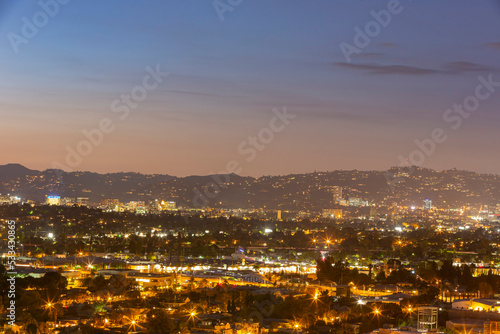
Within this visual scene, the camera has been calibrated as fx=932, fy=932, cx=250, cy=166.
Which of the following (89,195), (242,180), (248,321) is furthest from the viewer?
(242,180)

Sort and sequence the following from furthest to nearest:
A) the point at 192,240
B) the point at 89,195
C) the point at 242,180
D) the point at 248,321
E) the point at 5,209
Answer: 1. the point at 242,180
2. the point at 89,195
3. the point at 5,209
4. the point at 192,240
5. the point at 248,321

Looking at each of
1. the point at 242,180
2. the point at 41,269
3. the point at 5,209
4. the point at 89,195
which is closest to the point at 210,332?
the point at 41,269

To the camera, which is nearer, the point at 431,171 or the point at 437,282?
the point at 437,282

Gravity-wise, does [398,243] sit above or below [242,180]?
below

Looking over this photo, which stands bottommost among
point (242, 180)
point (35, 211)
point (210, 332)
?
point (210, 332)

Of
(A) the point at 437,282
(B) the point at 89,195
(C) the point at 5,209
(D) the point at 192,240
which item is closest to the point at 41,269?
(A) the point at 437,282

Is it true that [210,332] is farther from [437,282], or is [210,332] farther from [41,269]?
[41,269]
